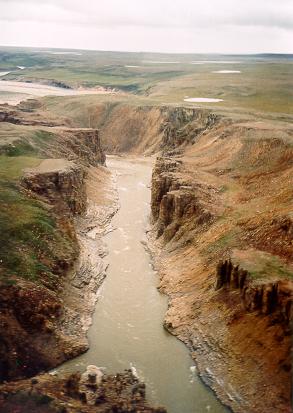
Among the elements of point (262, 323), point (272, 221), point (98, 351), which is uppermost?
point (272, 221)

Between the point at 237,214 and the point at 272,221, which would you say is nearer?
the point at 272,221

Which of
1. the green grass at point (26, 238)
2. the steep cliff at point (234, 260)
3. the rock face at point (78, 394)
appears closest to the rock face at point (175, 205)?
the steep cliff at point (234, 260)

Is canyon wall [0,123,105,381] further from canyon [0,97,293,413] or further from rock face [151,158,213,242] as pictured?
rock face [151,158,213,242]

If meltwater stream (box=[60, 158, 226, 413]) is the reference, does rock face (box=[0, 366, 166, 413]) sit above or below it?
above

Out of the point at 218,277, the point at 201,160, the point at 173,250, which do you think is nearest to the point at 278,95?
the point at 201,160

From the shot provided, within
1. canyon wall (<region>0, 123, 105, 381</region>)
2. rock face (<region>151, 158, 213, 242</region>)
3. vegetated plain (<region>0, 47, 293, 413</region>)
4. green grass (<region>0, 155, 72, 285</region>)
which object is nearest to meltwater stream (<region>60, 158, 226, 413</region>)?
vegetated plain (<region>0, 47, 293, 413</region>)

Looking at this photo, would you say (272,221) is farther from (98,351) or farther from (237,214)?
(98,351)
